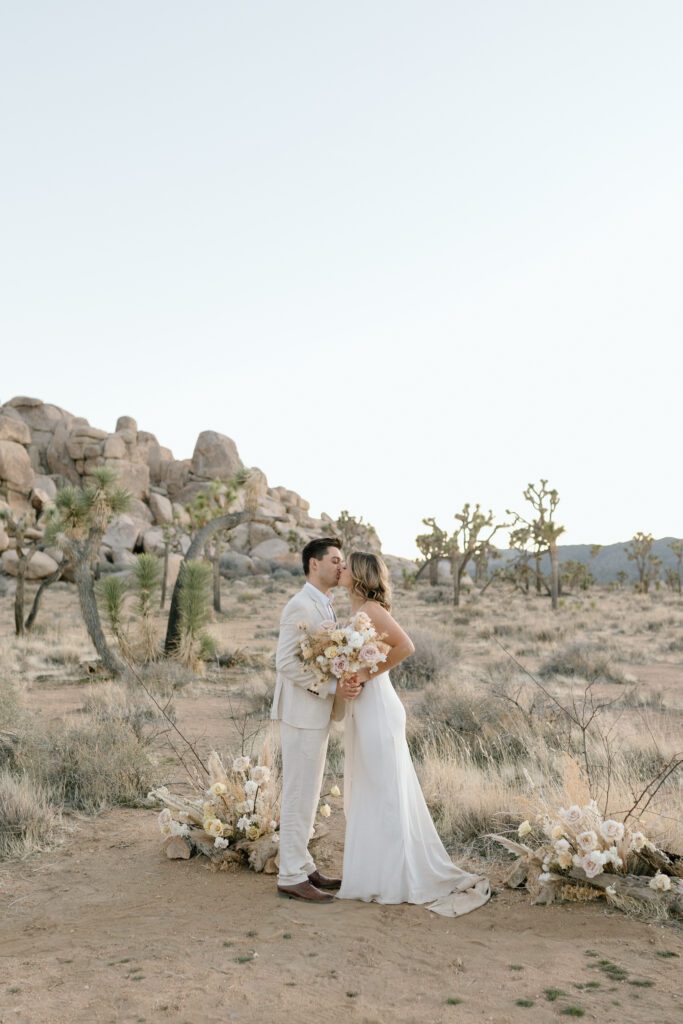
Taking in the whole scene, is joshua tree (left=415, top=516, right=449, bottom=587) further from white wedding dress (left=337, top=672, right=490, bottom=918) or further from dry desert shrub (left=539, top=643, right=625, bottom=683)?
white wedding dress (left=337, top=672, right=490, bottom=918)

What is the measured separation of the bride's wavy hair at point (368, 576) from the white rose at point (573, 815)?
1585 mm

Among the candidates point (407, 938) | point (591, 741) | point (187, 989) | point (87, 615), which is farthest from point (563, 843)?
point (87, 615)

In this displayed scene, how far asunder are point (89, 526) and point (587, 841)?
13728 mm

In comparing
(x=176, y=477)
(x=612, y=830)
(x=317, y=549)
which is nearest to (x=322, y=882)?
(x=612, y=830)

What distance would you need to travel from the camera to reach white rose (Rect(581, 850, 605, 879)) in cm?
471

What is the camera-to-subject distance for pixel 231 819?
19.6 feet

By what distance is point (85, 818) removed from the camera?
6984 millimetres

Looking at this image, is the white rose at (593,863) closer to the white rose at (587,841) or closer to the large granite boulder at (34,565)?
the white rose at (587,841)

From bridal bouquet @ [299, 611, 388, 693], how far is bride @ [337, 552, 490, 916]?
4.8 inches

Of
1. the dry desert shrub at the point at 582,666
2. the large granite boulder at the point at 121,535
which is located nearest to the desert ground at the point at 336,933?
the dry desert shrub at the point at 582,666

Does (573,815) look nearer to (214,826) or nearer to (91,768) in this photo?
(214,826)

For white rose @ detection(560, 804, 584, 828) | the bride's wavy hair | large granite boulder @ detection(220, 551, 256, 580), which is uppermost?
large granite boulder @ detection(220, 551, 256, 580)

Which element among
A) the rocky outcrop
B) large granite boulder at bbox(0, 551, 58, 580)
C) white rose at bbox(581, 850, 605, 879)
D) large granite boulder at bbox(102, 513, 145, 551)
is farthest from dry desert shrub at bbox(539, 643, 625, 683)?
large granite boulder at bbox(102, 513, 145, 551)

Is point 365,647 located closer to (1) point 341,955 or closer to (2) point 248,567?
(1) point 341,955
